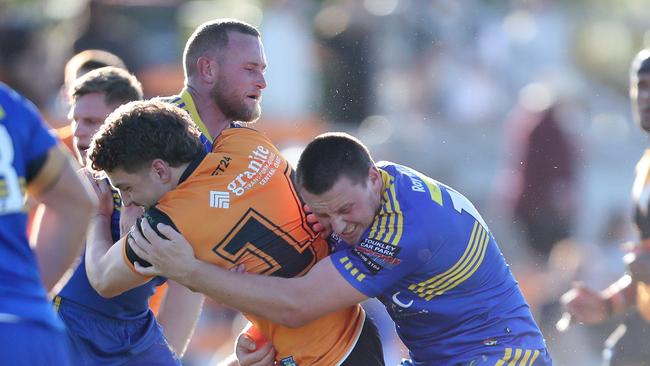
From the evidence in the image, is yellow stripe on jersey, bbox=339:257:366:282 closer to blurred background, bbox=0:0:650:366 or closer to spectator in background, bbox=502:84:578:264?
blurred background, bbox=0:0:650:366

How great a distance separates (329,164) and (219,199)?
46 centimetres

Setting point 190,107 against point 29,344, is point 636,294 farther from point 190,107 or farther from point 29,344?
point 29,344

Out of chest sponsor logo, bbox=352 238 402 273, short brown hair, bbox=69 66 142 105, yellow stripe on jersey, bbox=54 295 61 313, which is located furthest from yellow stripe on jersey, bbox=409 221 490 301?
short brown hair, bbox=69 66 142 105

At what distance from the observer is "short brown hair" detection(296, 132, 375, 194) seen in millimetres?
4875

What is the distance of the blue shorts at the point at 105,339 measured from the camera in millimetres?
5605

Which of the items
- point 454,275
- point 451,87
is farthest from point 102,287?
point 451,87

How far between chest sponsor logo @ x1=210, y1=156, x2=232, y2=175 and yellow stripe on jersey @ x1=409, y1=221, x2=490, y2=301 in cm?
89

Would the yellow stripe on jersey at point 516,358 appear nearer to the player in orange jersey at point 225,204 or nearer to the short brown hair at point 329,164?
the player in orange jersey at point 225,204

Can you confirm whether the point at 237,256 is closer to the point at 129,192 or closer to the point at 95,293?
the point at 129,192

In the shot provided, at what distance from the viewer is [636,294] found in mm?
7121

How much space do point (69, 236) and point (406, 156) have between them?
7.81 m

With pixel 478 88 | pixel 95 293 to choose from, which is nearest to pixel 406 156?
pixel 478 88

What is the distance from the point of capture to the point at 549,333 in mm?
9266

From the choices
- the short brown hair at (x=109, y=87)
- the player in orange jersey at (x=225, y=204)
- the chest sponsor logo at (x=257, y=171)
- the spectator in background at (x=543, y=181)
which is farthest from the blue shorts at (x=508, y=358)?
the spectator in background at (x=543, y=181)
